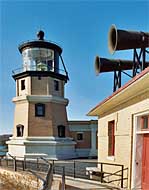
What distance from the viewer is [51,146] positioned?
19172 mm

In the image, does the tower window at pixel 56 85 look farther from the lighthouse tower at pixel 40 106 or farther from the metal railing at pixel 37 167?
the metal railing at pixel 37 167

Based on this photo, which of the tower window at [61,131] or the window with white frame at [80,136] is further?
the window with white frame at [80,136]

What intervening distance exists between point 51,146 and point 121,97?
43.0 ft

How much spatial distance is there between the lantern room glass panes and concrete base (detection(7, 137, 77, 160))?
5.24m

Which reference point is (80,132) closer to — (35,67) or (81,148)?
(81,148)

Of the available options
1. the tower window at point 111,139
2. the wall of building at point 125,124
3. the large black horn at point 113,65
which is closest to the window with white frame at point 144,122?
the wall of building at point 125,124

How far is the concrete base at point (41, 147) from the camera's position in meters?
18.8

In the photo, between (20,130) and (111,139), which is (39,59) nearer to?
(20,130)

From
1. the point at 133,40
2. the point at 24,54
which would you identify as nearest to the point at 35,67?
the point at 24,54

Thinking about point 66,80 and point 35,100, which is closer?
point 35,100

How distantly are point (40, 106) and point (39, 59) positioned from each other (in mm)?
3613

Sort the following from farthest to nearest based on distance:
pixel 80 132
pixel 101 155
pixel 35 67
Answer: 1. pixel 80 132
2. pixel 35 67
3. pixel 101 155

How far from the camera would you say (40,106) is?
65.4 ft

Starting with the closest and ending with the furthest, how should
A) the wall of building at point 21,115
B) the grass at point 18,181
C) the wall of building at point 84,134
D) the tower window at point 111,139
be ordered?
the tower window at point 111,139, the grass at point 18,181, the wall of building at point 21,115, the wall of building at point 84,134
